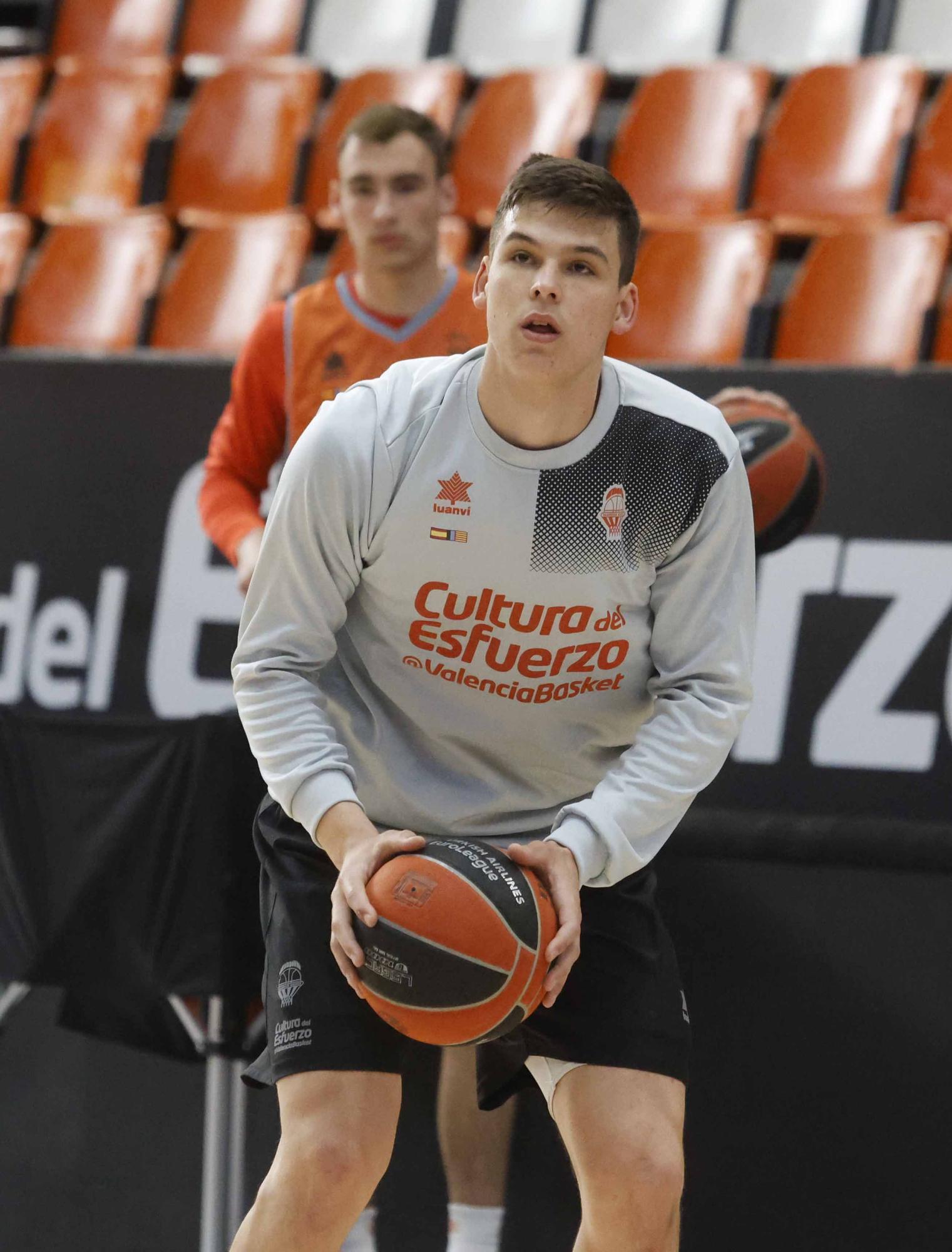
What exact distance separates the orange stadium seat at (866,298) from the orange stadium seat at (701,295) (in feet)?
0.51

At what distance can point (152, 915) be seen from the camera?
131 inches

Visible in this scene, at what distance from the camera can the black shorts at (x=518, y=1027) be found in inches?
96.9

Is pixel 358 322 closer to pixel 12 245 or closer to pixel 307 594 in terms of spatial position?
pixel 307 594

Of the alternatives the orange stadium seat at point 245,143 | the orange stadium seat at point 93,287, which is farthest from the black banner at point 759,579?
the orange stadium seat at point 245,143

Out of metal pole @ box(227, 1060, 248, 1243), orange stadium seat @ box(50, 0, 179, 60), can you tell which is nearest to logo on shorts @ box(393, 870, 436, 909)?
metal pole @ box(227, 1060, 248, 1243)

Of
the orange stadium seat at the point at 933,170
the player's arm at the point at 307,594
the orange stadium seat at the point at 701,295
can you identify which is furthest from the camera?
the orange stadium seat at the point at 933,170

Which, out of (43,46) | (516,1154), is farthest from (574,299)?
(43,46)

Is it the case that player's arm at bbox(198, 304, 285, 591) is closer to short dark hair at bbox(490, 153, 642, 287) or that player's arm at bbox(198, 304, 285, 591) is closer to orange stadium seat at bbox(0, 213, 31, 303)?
short dark hair at bbox(490, 153, 642, 287)

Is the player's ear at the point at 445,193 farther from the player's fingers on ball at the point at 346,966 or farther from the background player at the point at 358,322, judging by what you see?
the player's fingers on ball at the point at 346,966

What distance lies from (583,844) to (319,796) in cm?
39

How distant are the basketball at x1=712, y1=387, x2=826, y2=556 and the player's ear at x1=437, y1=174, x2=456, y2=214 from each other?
2.74 feet

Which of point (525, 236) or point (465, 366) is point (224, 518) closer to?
point (465, 366)

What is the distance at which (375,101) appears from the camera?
7.24 meters

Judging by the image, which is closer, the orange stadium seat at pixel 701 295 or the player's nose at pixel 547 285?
the player's nose at pixel 547 285
